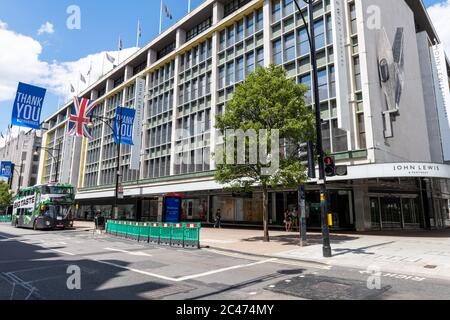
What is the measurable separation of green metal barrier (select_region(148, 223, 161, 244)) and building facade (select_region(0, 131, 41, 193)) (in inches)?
3313

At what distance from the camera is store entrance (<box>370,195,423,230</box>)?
25.6 metres

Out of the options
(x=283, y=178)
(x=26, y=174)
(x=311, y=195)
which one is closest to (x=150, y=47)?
(x=311, y=195)

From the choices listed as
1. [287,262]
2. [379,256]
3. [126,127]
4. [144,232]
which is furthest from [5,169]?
[379,256]

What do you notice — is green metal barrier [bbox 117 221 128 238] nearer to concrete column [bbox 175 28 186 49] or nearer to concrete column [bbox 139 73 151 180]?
concrete column [bbox 139 73 151 180]

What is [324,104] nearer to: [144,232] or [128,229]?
[144,232]

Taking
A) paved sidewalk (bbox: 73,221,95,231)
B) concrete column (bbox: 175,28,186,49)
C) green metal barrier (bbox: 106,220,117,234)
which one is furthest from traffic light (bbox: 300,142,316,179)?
concrete column (bbox: 175,28,186,49)

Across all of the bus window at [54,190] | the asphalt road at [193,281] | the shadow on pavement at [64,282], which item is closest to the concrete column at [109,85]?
the bus window at [54,190]

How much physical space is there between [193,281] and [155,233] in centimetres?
1044

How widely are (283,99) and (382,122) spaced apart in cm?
992

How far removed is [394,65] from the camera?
26719mm

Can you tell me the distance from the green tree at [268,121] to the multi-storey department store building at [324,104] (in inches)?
219

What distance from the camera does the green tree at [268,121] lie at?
1639 centimetres
